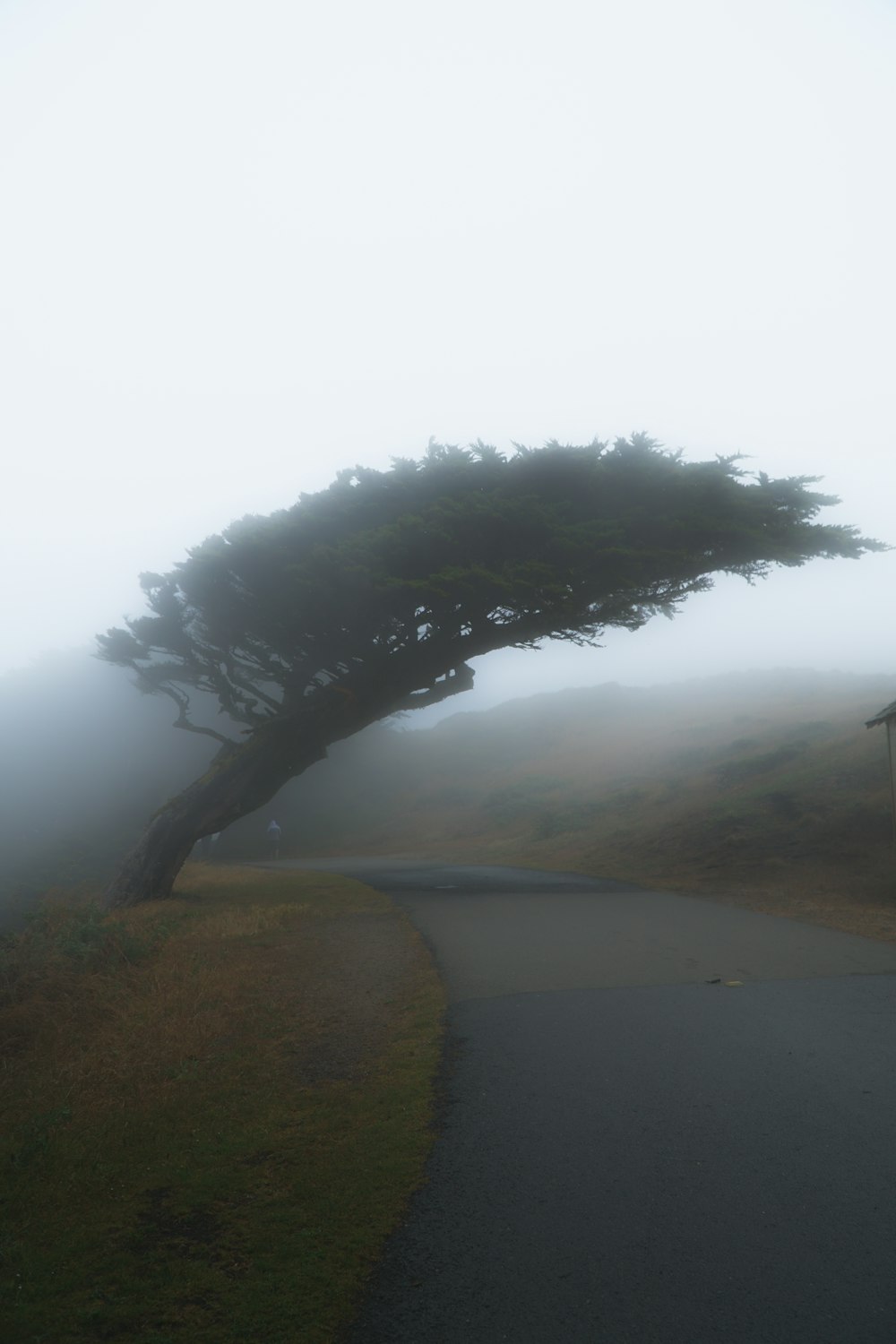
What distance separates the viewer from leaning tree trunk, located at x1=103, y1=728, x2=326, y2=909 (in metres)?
17.8

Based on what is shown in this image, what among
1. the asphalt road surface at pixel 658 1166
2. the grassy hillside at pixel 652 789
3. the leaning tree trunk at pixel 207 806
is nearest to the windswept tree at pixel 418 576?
the leaning tree trunk at pixel 207 806

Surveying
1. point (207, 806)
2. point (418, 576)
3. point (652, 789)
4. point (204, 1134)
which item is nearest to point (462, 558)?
point (418, 576)

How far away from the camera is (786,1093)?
5.09m

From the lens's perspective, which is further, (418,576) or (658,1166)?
(418,576)

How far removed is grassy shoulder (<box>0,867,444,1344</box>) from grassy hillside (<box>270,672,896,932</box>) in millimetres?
9524

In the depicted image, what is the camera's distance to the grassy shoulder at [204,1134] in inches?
124

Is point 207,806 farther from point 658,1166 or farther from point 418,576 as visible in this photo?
point 658,1166

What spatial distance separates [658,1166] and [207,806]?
15936mm

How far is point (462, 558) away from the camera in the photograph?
56.6ft

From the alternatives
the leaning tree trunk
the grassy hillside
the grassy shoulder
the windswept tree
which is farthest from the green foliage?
the grassy shoulder

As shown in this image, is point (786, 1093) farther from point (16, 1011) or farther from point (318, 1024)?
point (16, 1011)

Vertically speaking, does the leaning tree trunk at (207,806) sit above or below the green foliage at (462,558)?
below

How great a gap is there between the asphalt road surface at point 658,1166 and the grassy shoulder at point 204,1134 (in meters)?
0.29

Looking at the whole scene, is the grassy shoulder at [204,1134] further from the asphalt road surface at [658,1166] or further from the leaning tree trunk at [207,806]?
the leaning tree trunk at [207,806]
